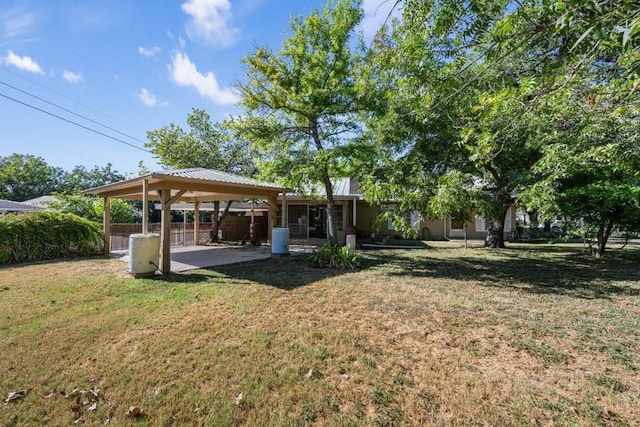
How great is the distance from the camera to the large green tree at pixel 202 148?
16.0m

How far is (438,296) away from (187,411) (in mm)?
4866

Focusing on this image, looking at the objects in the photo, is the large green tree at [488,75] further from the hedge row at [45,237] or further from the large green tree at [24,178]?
the large green tree at [24,178]

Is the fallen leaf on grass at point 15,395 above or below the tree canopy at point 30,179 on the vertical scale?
below

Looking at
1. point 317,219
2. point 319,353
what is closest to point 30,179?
point 317,219

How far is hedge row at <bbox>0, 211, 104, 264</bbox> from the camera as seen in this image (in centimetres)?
946

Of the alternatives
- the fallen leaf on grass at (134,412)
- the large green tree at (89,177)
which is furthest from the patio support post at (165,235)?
the large green tree at (89,177)

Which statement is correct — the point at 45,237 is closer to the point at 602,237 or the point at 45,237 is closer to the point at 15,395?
the point at 15,395

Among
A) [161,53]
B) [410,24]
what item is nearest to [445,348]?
[410,24]

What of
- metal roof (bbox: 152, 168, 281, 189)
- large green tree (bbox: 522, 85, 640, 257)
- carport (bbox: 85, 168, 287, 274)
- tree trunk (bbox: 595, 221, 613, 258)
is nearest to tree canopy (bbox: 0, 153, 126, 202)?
carport (bbox: 85, 168, 287, 274)

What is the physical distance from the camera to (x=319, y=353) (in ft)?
11.6

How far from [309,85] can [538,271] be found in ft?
29.1

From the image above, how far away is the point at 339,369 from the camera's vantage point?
10.6 feet

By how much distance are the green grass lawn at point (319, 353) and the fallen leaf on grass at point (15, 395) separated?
2.2 inches

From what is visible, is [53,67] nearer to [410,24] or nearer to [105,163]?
[410,24]
